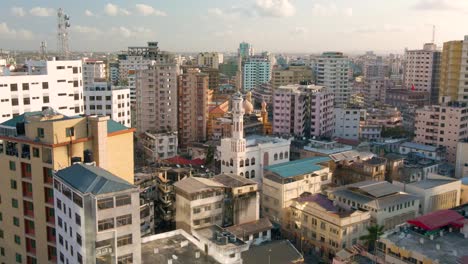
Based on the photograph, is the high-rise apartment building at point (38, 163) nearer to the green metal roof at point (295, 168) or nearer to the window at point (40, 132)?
the window at point (40, 132)

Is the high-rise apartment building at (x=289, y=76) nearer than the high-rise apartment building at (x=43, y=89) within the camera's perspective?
No

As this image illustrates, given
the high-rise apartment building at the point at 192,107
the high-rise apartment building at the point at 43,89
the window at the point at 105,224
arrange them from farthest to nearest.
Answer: the high-rise apartment building at the point at 192,107, the high-rise apartment building at the point at 43,89, the window at the point at 105,224

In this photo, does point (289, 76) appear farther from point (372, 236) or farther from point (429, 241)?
point (429, 241)

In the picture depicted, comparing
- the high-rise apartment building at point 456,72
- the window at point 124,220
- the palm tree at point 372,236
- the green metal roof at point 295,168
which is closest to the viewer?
the window at point 124,220

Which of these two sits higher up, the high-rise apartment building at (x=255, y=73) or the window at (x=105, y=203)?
the high-rise apartment building at (x=255, y=73)

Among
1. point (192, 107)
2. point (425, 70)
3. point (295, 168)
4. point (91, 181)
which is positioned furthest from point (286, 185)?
point (425, 70)

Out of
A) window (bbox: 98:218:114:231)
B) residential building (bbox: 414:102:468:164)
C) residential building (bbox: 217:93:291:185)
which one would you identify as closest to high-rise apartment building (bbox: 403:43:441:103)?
residential building (bbox: 414:102:468:164)

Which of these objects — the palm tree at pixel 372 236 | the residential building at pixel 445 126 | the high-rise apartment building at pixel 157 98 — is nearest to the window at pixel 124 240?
the palm tree at pixel 372 236
